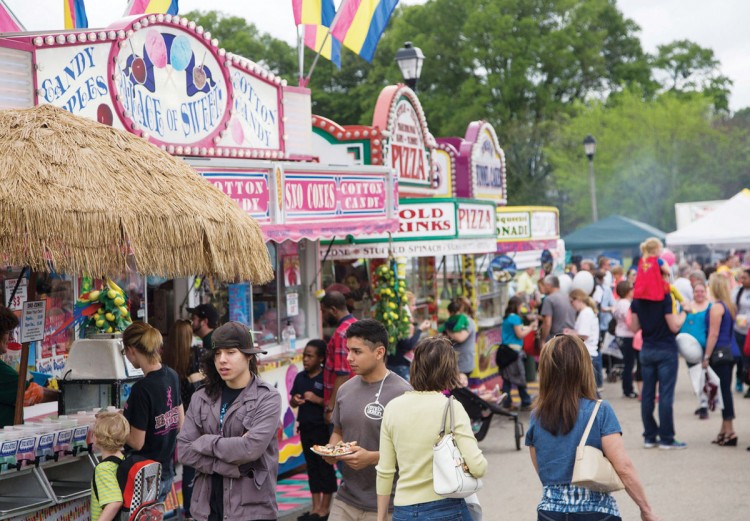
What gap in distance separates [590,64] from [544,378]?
49244mm

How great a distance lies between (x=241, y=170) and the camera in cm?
884

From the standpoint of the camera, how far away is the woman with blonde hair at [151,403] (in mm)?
6379

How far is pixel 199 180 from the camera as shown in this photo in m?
6.66

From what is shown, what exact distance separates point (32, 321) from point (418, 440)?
3.10 meters

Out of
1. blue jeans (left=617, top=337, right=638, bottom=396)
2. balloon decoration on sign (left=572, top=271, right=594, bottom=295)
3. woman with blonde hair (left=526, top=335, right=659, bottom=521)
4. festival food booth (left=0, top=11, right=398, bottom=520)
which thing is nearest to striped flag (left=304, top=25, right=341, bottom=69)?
festival food booth (left=0, top=11, right=398, bottom=520)

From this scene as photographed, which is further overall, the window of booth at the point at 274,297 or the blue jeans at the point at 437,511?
the window of booth at the point at 274,297

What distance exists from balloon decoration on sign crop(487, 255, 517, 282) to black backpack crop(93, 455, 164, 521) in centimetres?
1175

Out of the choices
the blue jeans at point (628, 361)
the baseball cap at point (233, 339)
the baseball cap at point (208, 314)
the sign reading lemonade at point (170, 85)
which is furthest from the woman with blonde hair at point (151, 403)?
the blue jeans at point (628, 361)

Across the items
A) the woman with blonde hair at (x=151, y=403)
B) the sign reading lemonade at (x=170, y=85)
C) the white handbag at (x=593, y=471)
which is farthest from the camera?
the sign reading lemonade at (x=170, y=85)

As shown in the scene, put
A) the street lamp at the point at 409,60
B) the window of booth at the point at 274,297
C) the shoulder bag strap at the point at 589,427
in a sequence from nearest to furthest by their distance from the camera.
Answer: the shoulder bag strap at the point at 589,427
the window of booth at the point at 274,297
the street lamp at the point at 409,60

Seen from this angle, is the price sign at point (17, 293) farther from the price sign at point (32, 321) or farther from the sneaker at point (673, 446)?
the sneaker at point (673, 446)

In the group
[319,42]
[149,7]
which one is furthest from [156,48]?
[319,42]

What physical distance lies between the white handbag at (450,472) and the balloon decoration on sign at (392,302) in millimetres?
6058

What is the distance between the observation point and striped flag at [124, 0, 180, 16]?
1174 centimetres
